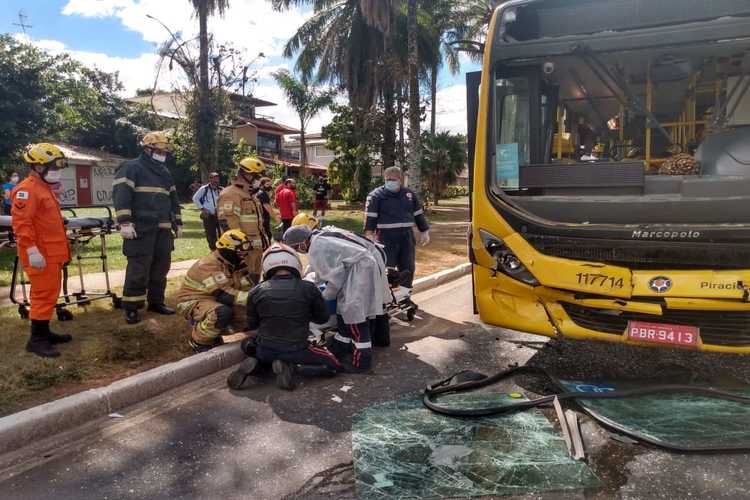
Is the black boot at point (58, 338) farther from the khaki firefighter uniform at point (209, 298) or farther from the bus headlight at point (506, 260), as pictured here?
the bus headlight at point (506, 260)

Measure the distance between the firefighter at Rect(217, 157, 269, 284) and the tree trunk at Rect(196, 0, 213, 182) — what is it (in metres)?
12.9

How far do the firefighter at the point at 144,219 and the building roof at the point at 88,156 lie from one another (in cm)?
2668

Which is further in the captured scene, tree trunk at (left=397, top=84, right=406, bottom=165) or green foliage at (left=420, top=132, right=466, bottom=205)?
green foliage at (left=420, top=132, right=466, bottom=205)

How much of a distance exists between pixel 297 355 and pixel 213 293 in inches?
44.6

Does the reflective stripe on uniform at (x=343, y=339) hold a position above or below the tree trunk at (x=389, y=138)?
below

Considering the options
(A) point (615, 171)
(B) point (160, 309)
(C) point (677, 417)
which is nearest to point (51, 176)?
(B) point (160, 309)

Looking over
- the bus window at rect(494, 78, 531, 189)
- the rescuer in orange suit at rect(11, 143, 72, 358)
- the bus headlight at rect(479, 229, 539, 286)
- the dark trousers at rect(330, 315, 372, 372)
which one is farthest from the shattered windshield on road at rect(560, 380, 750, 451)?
the rescuer in orange suit at rect(11, 143, 72, 358)

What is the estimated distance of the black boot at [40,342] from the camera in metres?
4.62

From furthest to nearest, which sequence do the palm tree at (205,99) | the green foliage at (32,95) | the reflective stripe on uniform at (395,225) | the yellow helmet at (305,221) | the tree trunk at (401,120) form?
the tree trunk at (401,120) → the palm tree at (205,99) → the green foliage at (32,95) → the reflective stripe on uniform at (395,225) → the yellow helmet at (305,221)

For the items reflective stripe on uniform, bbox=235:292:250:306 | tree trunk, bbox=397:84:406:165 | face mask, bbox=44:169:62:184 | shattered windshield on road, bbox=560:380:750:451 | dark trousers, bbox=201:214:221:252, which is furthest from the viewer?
tree trunk, bbox=397:84:406:165

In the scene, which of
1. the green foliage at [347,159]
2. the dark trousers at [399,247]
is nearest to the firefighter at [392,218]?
the dark trousers at [399,247]

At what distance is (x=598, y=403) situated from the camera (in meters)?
3.92

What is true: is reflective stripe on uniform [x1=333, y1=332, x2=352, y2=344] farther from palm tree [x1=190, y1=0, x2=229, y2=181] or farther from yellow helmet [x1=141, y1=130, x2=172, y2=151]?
palm tree [x1=190, y1=0, x2=229, y2=181]

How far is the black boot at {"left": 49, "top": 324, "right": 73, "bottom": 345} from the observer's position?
4.92 m
